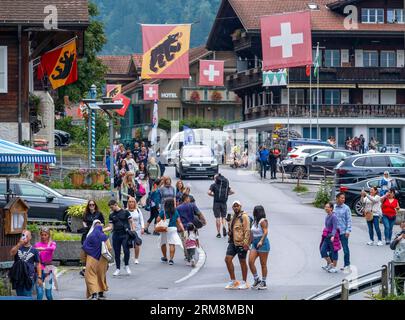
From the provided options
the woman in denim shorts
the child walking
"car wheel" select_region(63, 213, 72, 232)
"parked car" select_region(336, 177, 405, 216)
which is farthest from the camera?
"parked car" select_region(336, 177, 405, 216)

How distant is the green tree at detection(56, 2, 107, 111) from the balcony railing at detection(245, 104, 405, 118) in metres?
11.6

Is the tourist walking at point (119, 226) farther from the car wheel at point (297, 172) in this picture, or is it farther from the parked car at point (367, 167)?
the car wheel at point (297, 172)

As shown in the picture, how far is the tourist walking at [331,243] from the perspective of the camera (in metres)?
25.2

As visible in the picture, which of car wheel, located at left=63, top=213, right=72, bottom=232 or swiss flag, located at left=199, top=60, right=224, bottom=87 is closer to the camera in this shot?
car wheel, located at left=63, top=213, right=72, bottom=232

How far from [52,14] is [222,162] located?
100 ft

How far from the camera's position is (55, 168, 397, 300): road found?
72.6 ft

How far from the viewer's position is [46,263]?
21.7 metres

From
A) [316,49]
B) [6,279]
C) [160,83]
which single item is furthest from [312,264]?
[160,83]

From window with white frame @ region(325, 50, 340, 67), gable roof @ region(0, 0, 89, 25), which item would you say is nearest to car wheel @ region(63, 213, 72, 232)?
gable roof @ region(0, 0, 89, 25)

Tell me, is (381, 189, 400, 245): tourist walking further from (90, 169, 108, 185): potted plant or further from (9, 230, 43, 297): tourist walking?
(9, 230, 43, 297): tourist walking

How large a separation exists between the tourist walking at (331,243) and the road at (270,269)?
0.28 metres

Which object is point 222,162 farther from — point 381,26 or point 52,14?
point 52,14

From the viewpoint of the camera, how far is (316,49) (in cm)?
7538

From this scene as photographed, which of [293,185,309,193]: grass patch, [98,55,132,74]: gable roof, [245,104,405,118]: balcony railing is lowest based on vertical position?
[293,185,309,193]: grass patch
